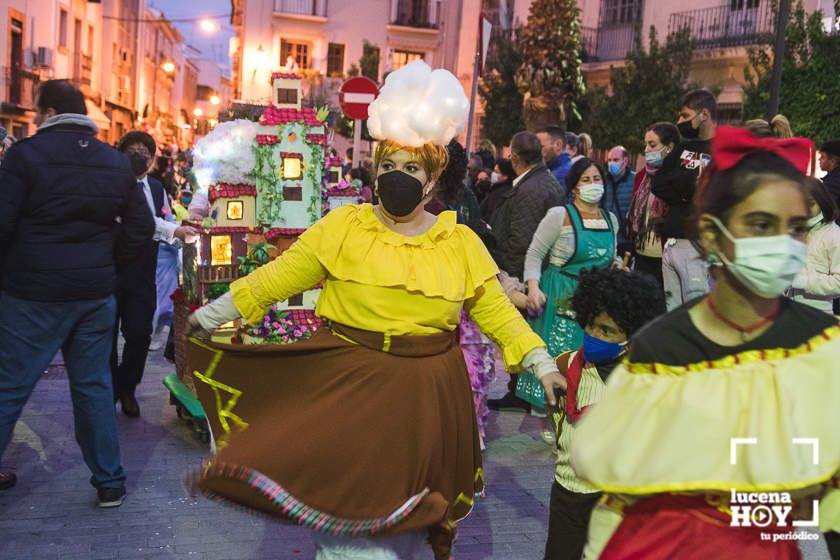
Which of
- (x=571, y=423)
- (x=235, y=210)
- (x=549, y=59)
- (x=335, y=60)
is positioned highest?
(x=335, y=60)

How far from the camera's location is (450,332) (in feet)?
11.3

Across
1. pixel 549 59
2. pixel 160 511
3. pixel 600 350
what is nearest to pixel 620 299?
pixel 600 350

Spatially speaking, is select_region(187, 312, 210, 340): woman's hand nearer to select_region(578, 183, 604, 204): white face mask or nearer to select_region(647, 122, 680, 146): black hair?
select_region(578, 183, 604, 204): white face mask

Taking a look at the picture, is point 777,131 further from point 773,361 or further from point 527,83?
point 527,83

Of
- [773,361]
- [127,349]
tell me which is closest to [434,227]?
[773,361]

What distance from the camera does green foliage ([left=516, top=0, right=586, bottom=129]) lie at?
21.3m

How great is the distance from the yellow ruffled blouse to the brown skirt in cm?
9

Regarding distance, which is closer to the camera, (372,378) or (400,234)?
(372,378)

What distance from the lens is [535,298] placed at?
18.9 ft

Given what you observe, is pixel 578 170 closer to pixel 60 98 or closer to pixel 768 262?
pixel 60 98

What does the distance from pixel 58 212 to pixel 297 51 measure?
119 ft

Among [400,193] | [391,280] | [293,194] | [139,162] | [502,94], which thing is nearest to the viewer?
[391,280]

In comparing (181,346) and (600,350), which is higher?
(600,350)

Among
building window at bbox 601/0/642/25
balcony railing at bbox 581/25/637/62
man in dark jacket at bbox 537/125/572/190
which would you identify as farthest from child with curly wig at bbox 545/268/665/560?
balcony railing at bbox 581/25/637/62
